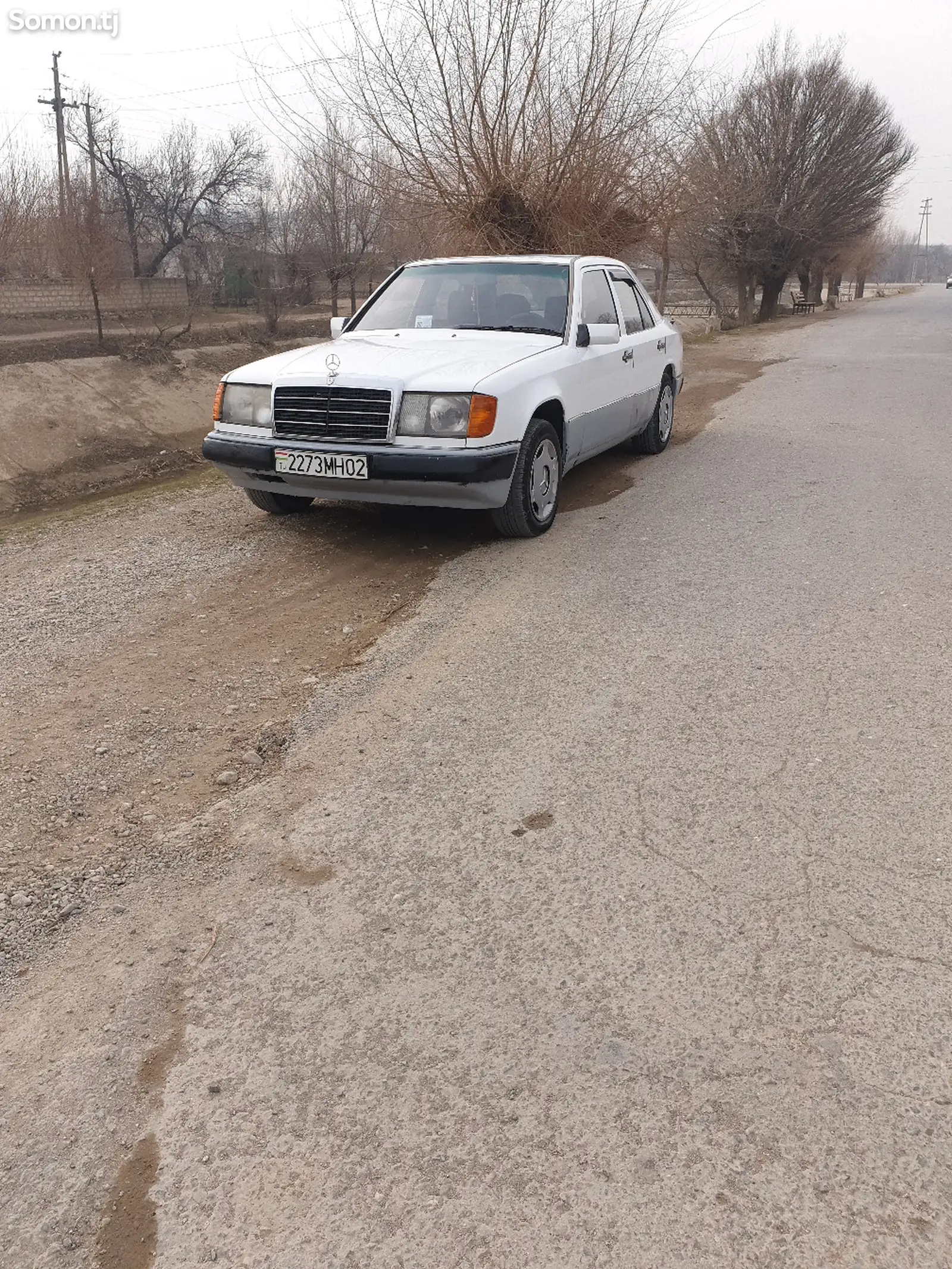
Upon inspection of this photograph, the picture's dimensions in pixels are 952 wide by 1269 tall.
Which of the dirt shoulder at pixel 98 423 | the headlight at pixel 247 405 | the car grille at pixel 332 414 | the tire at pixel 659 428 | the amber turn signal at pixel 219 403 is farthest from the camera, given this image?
the dirt shoulder at pixel 98 423

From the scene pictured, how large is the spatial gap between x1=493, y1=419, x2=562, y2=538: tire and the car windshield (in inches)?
37.5

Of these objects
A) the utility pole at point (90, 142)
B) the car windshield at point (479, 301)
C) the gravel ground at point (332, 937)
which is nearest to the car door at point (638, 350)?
the car windshield at point (479, 301)

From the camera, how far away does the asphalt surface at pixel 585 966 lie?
74.7 inches

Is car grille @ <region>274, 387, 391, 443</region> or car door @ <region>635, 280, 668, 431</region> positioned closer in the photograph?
car grille @ <region>274, 387, 391, 443</region>

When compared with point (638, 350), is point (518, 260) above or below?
above

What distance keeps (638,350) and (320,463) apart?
3.48 meters

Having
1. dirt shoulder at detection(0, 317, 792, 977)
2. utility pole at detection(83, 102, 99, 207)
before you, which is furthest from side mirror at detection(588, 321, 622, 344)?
utility pole at detection(83, 102, 99, 207)

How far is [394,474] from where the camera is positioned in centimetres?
549

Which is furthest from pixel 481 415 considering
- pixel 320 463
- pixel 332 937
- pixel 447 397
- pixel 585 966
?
pixel 585 966

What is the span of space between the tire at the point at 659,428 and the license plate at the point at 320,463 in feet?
13.4

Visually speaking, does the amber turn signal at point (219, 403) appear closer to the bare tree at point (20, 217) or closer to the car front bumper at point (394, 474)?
the car front bumper at point (394, 474)

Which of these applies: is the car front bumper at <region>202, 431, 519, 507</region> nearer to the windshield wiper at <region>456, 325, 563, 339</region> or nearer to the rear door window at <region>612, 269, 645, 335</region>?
the windshield wiper at <region>456, 325, 563, 339</region>

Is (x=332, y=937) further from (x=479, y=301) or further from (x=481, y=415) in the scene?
(x=479, y=301)

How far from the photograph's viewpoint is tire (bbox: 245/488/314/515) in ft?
21.6
